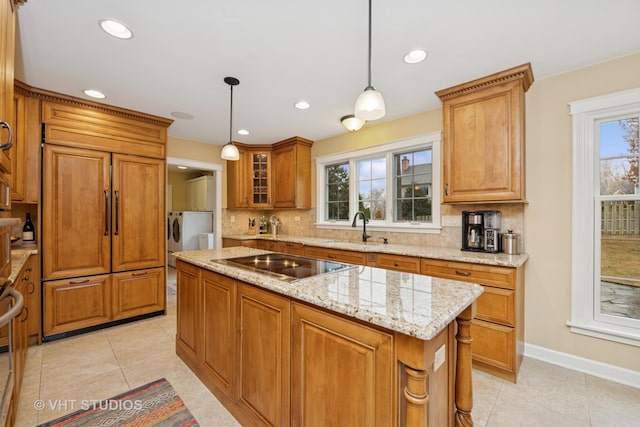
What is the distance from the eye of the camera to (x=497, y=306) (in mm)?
2184

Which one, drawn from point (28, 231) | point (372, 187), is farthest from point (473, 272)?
point (28, 231)

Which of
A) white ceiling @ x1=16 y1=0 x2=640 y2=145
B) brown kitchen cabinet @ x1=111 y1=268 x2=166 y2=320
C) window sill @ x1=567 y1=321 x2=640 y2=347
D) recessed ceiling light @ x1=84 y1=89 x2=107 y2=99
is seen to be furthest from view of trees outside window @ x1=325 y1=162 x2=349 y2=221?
recessed ceiling light @ x1=84 y1=89 x2=107 y2=99

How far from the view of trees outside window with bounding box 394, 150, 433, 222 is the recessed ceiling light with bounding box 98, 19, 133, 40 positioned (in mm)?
2946

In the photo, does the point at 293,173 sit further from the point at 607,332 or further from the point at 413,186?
the point at 607,332

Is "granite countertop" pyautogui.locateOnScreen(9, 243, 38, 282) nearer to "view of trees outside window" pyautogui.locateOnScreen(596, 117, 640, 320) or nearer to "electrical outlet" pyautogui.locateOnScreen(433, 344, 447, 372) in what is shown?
"electrical outlet" pyautogui.locateOnScreen(433, 344, 447, 372)

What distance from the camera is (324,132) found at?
13.6 ft

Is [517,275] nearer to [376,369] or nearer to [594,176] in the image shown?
[594,176]

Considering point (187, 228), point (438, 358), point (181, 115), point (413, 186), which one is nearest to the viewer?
point (438, 358)

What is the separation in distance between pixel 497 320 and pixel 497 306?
113 millimetres

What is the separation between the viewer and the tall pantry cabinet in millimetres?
2783

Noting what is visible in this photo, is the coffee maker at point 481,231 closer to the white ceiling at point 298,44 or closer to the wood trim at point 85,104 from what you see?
the white ceiling at point 298,44

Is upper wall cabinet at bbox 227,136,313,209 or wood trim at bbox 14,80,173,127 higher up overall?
wood trim at bbox 14,80,173,127

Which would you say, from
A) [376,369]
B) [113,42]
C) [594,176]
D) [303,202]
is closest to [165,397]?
[376,369]

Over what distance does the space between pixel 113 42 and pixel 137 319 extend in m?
2.88
